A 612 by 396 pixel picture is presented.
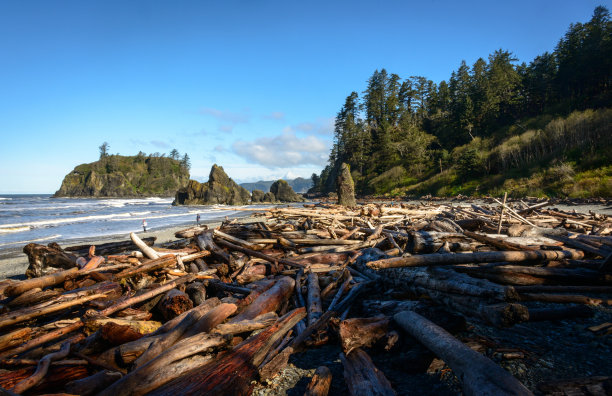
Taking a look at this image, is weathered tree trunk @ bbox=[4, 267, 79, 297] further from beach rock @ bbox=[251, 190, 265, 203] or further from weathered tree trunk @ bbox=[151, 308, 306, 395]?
beach rock @ bbox=[251, 190, 265, 203]

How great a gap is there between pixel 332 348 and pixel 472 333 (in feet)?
5.39

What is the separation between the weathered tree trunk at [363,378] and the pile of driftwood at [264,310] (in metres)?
0.01

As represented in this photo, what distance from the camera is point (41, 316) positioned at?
142 inches

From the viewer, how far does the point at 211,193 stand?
61.4 m

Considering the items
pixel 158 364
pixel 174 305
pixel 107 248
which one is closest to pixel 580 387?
pixel 158 364

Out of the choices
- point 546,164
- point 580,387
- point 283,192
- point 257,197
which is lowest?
point 580,387

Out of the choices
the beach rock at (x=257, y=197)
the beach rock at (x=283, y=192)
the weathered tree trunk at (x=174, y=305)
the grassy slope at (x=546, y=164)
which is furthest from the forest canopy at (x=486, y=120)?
the weathered tree trunk at (x=174, y=305)

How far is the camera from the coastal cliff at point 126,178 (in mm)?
119000

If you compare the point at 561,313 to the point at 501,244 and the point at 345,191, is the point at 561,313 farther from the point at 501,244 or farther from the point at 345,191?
the point at 345,191

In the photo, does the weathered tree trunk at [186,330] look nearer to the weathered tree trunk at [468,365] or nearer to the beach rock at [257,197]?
the weathered tree trunk at [468,365]

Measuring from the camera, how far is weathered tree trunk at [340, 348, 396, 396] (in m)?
Result: 2.04

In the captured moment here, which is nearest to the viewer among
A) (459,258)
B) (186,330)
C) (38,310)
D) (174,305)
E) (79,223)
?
(186,330)

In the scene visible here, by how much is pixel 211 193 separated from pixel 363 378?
63.8 m

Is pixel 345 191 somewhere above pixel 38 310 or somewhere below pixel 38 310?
above
